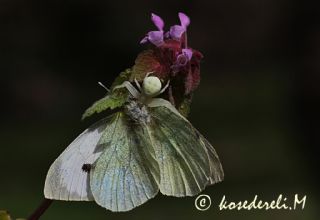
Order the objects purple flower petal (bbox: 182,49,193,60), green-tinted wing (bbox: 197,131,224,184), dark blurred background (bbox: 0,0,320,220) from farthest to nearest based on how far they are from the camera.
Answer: dark blurred background (bbox: 0,0,320,220), green-tinted wing (bbox: 197,131,224,184), purple flower petal (bbox: 182,49,193,60)

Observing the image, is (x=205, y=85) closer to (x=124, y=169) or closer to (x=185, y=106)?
(x=124, y=169)

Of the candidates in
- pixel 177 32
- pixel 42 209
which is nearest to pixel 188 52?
pixel 177 32

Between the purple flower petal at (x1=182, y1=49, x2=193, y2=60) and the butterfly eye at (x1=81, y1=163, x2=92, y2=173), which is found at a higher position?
the purple flower petal at (x1=182, y1=49, x2=193, y2=60)

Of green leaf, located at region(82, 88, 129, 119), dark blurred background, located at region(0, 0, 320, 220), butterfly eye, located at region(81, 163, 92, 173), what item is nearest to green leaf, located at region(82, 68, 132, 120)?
green leaf, located at region(82, 88, 129, 119)

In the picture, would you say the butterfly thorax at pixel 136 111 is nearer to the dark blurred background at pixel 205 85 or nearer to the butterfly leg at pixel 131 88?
the butterfly leg at pixel 131 88

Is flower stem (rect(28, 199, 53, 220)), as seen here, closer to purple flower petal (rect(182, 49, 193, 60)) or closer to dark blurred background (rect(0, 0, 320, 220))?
purple flower petal (rect(182, 49, 193, 60))

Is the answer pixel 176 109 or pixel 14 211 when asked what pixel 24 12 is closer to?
pixel 14 211

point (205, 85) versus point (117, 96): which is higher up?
point (117, 96)
